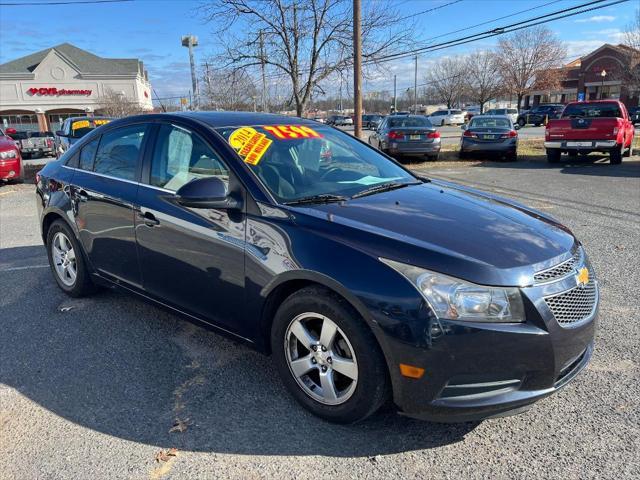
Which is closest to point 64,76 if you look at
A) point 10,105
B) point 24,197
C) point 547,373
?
point 10,105

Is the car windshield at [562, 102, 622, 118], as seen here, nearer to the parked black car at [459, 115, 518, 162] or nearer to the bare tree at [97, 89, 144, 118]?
the parked black car at [459, 115, 518, 162]

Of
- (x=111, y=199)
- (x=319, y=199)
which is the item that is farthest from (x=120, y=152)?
(x=319, y=199)

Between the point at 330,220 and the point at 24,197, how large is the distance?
10819 millimetres

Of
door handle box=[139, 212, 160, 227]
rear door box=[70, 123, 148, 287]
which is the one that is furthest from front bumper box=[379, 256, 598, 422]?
rear door box=[70, 123, 148, 287]

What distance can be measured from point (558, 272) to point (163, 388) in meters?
2.38

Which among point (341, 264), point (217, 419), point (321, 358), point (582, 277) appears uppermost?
point (341, 264)

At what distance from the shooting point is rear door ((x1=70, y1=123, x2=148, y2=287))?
3.77 m

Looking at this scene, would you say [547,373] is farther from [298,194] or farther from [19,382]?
[19,382]

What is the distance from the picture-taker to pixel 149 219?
11.6 ft

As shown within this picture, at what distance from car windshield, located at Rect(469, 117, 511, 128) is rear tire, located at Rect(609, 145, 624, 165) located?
10.7 feet

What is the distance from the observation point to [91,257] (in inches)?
167

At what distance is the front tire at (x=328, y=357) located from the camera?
2.49 metres

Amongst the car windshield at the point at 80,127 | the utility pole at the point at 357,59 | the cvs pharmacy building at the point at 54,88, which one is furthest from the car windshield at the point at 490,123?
the cvs pharmacy building at the point at 54,88

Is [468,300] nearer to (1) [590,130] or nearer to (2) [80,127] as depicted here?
(2) [80,127]
